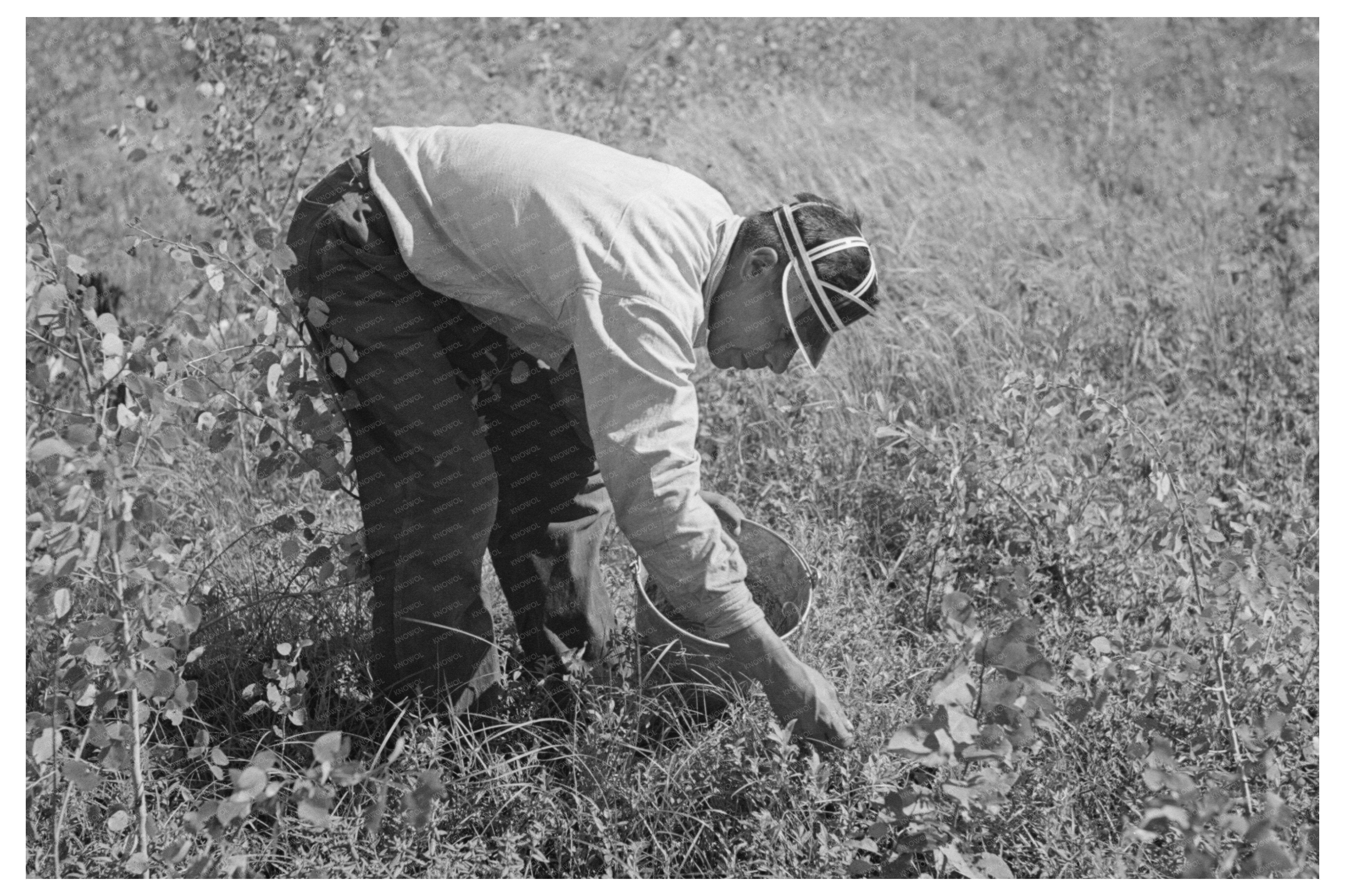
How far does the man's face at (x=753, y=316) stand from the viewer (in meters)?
2.04

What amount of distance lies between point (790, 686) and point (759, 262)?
28.2 inches

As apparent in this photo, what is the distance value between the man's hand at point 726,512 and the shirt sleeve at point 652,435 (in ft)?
1.33

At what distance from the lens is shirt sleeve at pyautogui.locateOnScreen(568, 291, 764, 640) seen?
1865mm

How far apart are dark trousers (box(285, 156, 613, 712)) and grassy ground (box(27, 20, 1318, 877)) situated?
0.17 meters

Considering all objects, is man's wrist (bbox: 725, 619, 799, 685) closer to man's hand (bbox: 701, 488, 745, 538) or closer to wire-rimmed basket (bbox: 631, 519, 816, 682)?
wire-rimmed basket (bbox: 631, 519, 816, 682)

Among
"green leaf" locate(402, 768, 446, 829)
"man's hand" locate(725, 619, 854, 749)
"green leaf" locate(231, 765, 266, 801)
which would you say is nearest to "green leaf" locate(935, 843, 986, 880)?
"man's hand" locate(725, 619, 854, 749)

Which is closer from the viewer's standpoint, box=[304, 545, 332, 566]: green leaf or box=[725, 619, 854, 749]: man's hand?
box=[725, 619, 854, 749]: man's hand

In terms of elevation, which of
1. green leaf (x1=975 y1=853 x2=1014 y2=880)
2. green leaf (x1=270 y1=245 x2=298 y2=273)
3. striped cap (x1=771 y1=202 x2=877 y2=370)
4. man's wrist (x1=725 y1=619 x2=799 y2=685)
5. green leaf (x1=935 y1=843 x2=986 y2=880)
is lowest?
green leaf (x1=975 y1=853 x2=1014 y2=880)

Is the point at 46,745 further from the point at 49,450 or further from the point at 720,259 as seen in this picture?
the point at 720,259

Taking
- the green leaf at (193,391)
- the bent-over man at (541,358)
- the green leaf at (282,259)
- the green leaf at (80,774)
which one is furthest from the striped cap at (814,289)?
the green leaf at (80,774)

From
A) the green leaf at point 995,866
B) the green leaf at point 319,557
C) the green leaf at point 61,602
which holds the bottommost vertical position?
the green leaf at point 995,866

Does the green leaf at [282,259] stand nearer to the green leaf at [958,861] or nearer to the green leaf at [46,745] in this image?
the green leaf at [46,745]

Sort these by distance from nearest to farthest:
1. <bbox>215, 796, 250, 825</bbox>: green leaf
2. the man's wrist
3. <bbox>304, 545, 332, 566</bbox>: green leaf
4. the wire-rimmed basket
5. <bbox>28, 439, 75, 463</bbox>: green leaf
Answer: <bbox>28, 439, 75, 463</bbox>: green leaf → <bbox>215, 796, 250, 825</bbox>: green leaf → the man's wrist → the wire-rimmed basket → <bbox>304, 545, 332, 566</bbox>: green leaf

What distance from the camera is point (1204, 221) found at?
5.04m
